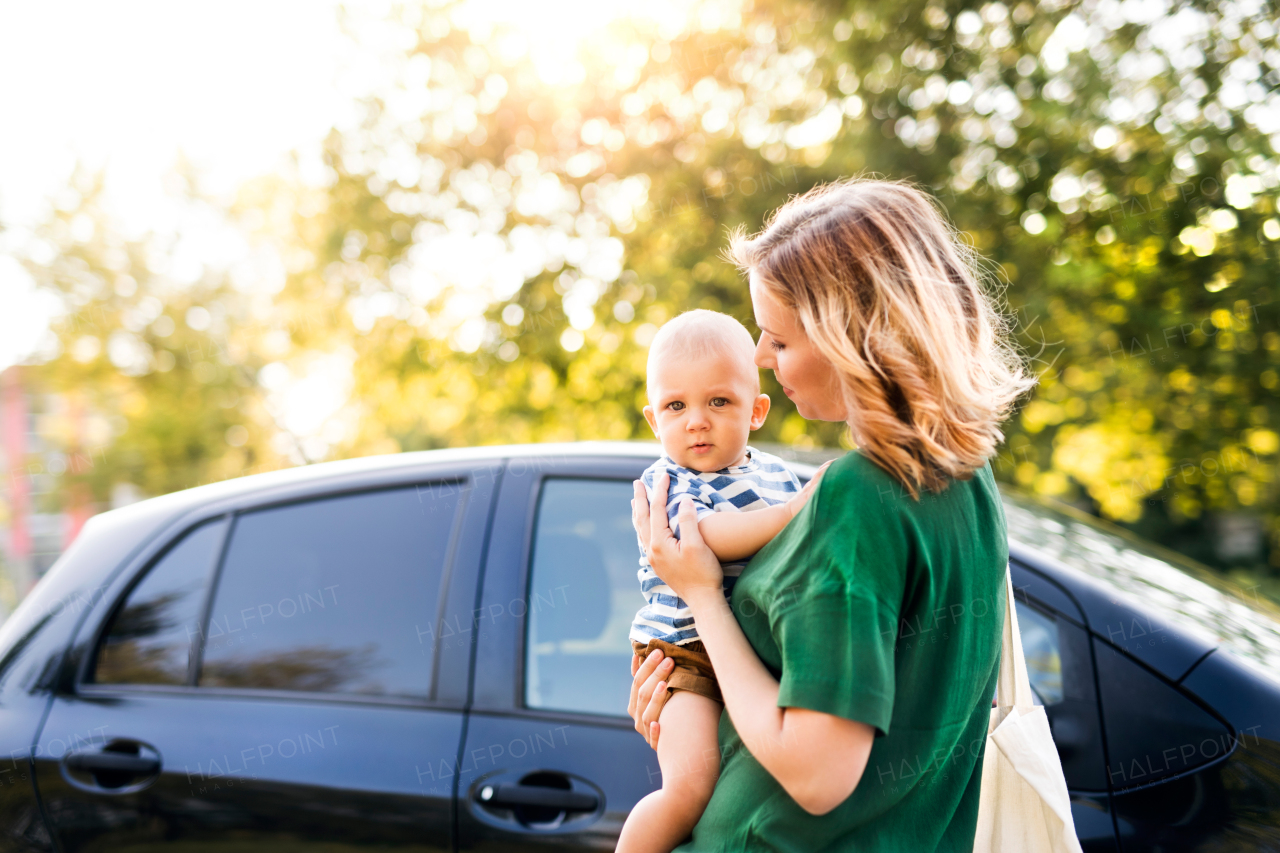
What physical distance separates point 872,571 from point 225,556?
1.97 m

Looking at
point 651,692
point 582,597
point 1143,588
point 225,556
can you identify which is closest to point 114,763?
point 225,556

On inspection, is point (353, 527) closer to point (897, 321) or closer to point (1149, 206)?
point (897, 321)

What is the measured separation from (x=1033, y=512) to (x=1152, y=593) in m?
0.67

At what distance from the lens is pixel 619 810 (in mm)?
1910

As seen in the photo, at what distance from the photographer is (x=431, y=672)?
217 centimetres

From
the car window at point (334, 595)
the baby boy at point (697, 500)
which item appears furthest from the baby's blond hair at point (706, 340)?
the car window at point (334, 595)

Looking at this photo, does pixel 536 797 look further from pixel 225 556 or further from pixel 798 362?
pixel 798 362

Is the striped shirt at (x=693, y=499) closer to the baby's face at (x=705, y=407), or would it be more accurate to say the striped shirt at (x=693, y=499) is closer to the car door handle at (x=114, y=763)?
the baby's face at (x=705, y=407)

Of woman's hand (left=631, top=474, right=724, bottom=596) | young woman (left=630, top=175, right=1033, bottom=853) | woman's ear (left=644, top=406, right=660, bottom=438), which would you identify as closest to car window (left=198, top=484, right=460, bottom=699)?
woman's ear (left=644, top=406, right=660, bottom=438)

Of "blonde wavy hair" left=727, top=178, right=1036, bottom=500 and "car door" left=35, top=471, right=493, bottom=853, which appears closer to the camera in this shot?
"blonde wavy hair" left=727, top=178, right=1036, bottom=500

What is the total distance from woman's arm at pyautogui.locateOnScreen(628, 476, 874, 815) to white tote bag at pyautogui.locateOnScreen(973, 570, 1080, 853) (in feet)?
1.48

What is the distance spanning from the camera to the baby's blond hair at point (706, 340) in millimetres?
1625

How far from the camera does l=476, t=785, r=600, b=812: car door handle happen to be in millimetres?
1930

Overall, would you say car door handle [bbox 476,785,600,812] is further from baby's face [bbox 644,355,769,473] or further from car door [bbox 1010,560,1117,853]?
car door [bbox 1010,560,1117,853]
